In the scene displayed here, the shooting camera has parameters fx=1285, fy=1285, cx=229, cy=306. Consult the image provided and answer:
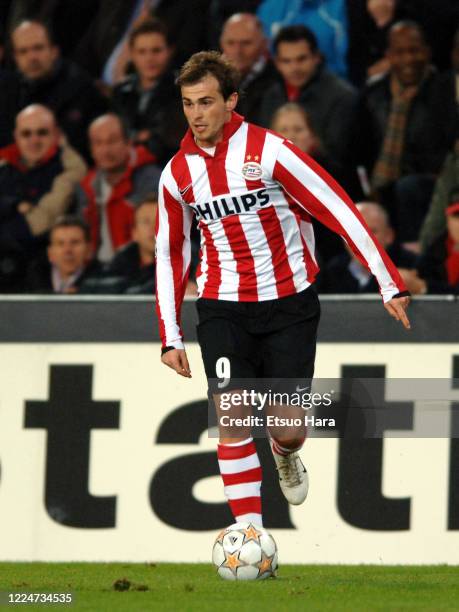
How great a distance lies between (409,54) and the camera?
9352 mm

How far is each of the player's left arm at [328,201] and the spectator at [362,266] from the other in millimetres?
2817

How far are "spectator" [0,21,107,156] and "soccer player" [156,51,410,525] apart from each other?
4.46 metres

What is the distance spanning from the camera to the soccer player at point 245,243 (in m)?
5.72

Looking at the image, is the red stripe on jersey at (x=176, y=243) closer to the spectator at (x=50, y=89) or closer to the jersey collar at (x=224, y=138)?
the jersey collar at (x=224, y=138)

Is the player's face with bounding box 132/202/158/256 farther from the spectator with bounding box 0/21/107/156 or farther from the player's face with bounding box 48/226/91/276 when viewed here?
the spectator with bounding box 0/21/107/156

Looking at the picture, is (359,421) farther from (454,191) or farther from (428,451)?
(454,191)

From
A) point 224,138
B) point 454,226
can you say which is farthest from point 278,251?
point 454,226

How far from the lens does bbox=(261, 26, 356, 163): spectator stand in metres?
9.46

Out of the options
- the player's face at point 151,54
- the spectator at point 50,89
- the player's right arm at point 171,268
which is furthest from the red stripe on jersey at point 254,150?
the spectator at point 50,89

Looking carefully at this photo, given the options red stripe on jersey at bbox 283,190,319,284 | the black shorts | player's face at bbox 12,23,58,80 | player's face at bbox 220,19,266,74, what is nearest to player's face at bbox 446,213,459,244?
player's face at bbox 220,19,266,74

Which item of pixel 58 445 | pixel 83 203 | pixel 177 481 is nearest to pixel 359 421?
pixel 177 481

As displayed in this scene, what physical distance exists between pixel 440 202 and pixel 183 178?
354cm

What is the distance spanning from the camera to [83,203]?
9758mm

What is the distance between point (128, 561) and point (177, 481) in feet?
1.76
